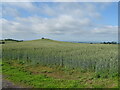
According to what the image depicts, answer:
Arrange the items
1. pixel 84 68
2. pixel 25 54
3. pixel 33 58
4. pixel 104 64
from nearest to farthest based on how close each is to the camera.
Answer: pixel 104 64, pixel 84 68, pixel 33 58, pixel 25 54

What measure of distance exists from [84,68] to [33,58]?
6.01 metres

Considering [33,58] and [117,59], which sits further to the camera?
[33,58]

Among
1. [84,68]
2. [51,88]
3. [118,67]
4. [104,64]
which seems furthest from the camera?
[84,68]

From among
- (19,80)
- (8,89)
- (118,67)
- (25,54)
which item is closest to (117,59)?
(118,67)

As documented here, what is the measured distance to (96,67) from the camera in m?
9.56

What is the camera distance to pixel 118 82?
23.3 feet

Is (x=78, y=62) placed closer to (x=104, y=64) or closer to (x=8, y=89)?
(x=104, y=64)

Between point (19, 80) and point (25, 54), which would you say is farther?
point (25, 54)

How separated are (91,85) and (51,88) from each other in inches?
68.9

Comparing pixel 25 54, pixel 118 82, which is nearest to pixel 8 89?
pixel 118 82

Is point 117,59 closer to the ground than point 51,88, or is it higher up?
higher up

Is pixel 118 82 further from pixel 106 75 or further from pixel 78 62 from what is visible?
pixel 78 62

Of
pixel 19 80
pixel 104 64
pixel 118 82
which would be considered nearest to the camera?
pixel 118 82

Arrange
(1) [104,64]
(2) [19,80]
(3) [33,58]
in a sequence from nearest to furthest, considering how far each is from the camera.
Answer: (2) [19,80], (1) [104,64], (3) [33,58]
